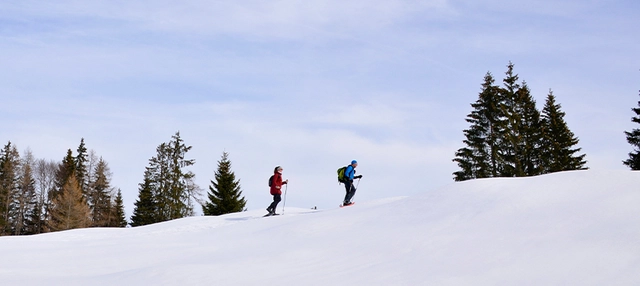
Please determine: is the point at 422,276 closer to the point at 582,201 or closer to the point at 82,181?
the point at 582,201

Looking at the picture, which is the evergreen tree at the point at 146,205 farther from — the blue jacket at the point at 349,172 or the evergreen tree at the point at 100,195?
the blue jacket at the point at 349,172

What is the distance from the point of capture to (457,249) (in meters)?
8.57

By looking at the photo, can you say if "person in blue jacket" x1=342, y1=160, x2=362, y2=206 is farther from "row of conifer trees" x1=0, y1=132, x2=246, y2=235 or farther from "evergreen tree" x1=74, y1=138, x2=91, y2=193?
"evergreen tree" x1=74, y1=138, x2=91, y2=193

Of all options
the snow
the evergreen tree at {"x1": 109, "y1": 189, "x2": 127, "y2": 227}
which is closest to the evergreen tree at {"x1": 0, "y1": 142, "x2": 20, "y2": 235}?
the evergreen tree at {"x1": 109, "y1": 189, "x2": 127, "y2": 227}

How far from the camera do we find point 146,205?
50781 millimetres

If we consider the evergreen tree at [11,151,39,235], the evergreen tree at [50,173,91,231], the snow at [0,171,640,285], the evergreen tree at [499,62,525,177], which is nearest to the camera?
the snow at [0,171,640,285]

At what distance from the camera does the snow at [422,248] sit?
723 centimetres

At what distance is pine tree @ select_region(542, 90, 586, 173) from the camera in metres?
36.5

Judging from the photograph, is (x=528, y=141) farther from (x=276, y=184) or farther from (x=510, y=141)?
(x=276, y=184)

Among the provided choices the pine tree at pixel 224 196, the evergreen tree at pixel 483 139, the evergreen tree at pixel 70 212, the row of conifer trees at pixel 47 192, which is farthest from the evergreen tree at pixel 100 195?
the evergreen tree at pixel 483 139

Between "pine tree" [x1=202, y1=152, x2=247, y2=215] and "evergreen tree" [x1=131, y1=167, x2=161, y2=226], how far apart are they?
487 inches

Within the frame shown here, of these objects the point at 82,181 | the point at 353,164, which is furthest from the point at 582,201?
the point at 82,181

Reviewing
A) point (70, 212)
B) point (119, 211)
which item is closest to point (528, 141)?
point (70, 212)

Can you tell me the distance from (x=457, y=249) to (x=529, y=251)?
1.21 m
